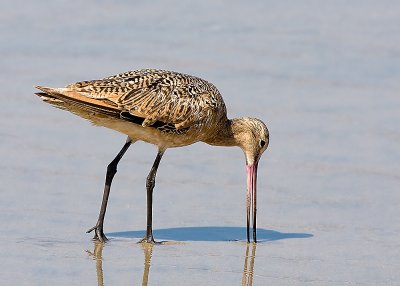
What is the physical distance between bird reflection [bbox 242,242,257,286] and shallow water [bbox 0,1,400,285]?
0.01 m

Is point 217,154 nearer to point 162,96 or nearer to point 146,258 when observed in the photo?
point 162,96

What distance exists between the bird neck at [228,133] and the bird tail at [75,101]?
1.19 m

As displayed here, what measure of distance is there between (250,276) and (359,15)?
8.33 metres

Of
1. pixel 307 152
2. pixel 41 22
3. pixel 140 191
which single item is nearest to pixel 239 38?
pixel 41 22

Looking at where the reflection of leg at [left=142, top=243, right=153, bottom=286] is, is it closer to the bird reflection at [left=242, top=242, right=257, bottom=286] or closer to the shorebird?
the shorebird

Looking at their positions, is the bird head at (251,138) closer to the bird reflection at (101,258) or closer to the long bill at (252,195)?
the long bill at (252,195)

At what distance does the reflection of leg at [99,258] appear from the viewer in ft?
24.3

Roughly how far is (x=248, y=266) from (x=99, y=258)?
Answer: 3.06 feet

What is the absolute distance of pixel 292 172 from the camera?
10.3 metres

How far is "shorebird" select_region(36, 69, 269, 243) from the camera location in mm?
8812

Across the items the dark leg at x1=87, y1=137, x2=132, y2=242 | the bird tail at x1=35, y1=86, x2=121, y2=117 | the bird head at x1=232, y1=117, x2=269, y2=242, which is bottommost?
the dark leg at x1=87, y1=137, x2=132, y2=242

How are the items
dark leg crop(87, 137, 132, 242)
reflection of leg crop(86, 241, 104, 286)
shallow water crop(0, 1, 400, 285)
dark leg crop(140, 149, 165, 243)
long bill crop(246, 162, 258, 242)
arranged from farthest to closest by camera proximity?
long bill crop(246, 162, 258, 242)
dark leg crop(140, 149, 165, 243)
dark leg crop(87, 137, 132, 242)
shallow water crop(0, 1, 400, 285)
reflection of leg crop(86, 241, 104, 286)

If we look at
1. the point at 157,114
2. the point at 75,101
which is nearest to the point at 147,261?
the point at 75,101

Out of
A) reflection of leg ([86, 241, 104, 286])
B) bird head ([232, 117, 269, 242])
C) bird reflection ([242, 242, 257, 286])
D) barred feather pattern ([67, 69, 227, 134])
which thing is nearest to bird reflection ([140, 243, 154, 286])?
reflection of leg ([86, 241, 104, 286])
